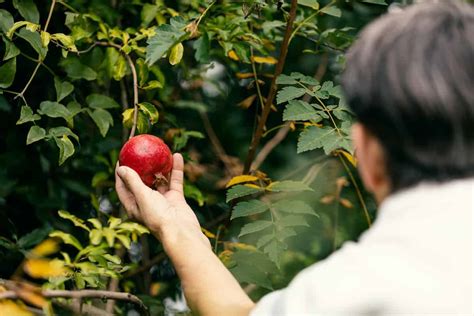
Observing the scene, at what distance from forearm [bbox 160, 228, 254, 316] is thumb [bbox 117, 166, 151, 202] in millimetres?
202

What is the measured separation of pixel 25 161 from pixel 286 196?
790 millimetres

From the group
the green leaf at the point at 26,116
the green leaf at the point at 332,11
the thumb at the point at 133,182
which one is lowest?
the thumb at the point at 133,182

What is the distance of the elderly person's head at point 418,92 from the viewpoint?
1079 millimetres

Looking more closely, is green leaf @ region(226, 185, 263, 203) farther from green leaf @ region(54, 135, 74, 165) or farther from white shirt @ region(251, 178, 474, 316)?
white shirt @ region(251, 178, 474, 316)

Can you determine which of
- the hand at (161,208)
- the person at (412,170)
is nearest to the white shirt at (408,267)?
the person at (412,170)

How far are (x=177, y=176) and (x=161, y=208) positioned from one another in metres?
0.24

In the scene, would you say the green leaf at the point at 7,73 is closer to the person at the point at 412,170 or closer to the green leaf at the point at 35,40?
the green leaf at the point at 35,40

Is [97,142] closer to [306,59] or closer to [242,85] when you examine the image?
[242,85]

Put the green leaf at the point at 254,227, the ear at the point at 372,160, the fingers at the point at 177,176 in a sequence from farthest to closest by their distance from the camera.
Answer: the green leaf at the point at 254,227 → the fingers at the point at 177,176 → the ear at the point at 372,160

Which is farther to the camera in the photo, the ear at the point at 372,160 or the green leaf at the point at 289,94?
the green leaf at the point at 289,94

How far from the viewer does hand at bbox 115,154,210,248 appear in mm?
1687

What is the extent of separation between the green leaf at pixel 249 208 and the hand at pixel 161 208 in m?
0.18

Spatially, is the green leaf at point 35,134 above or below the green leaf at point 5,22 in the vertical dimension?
below

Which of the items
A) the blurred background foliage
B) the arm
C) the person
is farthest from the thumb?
the person
